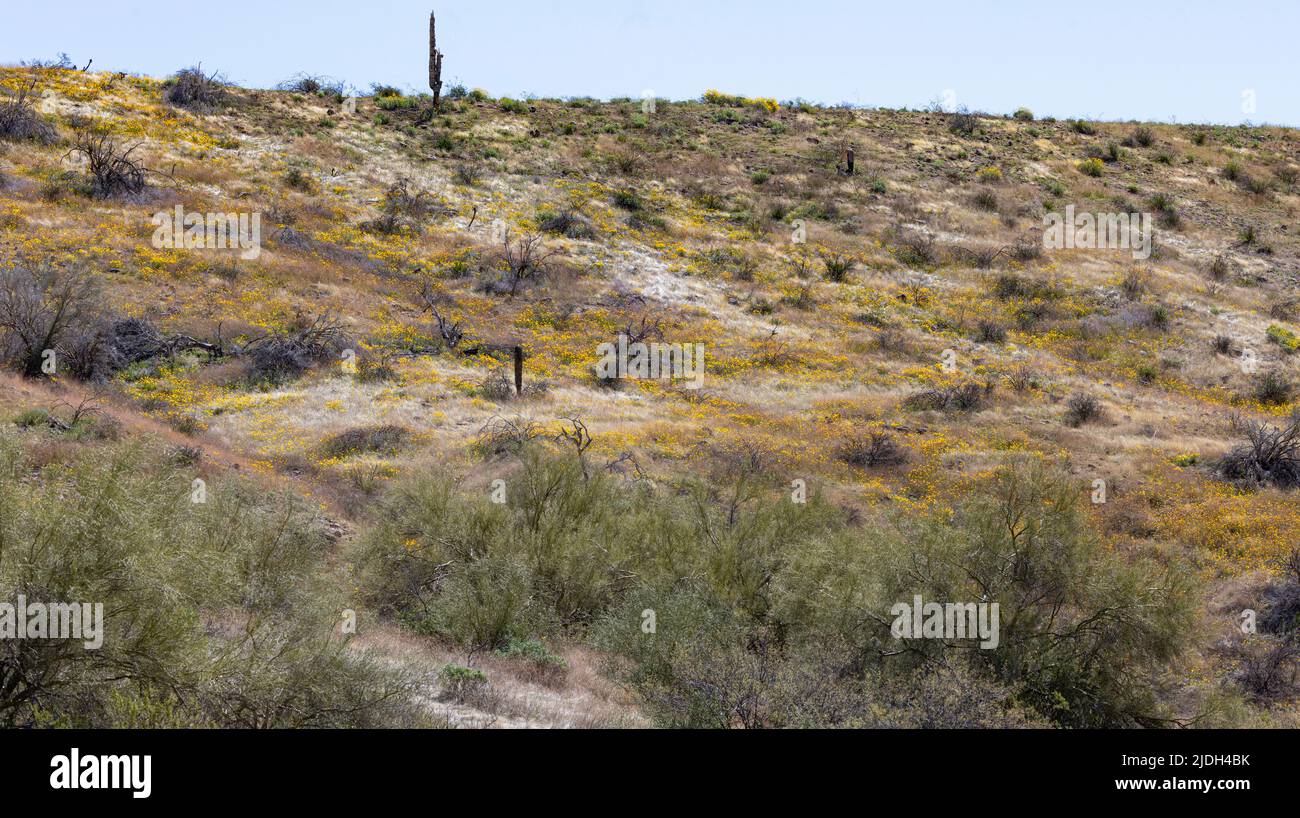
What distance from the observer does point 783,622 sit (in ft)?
43.9

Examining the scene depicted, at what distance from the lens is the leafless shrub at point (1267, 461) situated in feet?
83.0

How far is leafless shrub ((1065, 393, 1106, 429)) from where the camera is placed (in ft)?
101

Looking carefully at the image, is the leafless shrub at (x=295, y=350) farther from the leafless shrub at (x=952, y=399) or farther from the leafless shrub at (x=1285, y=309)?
the leafless shrub at (x=1285, y=309)

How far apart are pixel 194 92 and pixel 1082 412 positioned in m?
44.0

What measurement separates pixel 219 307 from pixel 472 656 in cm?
2305

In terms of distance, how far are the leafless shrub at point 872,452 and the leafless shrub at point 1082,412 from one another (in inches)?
276

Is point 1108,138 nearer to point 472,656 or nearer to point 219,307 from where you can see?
point 219,307

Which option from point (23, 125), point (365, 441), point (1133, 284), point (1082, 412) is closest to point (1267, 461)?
point (1082, 412)

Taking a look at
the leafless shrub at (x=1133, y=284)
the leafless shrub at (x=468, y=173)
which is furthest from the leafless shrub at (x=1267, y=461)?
the leafless shrub at (x=468, y=173)

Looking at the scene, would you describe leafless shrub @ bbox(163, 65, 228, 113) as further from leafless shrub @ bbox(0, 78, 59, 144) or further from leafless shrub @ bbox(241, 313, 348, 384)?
leafless shrub @ bbox(241, 313, 348, 384)

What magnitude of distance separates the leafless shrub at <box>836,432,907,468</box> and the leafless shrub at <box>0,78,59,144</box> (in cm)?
3449

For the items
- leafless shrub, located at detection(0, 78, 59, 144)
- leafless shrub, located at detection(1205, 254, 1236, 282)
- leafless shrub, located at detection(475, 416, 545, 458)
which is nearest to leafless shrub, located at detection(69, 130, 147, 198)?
leafless shrub, located at detection(0, 78, 59, 144)

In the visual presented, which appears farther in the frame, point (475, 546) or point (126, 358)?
point (126, 358)
